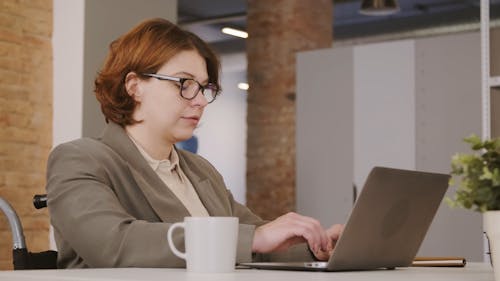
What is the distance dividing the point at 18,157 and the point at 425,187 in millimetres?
2534

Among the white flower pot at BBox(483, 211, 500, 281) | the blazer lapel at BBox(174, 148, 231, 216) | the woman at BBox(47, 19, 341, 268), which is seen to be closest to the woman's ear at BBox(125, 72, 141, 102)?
the woman at BBox(47, 19, 341, 268)

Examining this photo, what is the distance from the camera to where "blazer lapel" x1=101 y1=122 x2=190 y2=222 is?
1.90m

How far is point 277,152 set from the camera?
692 cm

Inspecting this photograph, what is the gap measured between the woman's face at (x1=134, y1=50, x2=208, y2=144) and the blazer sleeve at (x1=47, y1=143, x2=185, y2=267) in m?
0.27

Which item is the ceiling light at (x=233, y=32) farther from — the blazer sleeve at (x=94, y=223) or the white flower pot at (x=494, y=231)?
the white flower pot at (x=494, y=231)

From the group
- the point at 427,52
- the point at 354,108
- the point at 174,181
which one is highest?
the point at 427,52

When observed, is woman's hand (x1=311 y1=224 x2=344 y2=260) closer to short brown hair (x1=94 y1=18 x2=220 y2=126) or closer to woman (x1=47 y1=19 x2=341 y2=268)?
woman (x1=47 y1=19 x2=341 y2=268)

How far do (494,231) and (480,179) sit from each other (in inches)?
3.5

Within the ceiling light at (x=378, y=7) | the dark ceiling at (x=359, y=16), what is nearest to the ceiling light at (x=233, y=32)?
the dark ceiling at (x=359, y=16)

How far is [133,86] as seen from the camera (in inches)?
85.1

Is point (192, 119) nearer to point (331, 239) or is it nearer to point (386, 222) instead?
point (331, 239)

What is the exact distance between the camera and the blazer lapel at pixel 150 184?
1.90 m

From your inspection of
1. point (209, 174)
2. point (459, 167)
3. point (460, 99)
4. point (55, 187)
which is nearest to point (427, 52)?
point (460, 99)

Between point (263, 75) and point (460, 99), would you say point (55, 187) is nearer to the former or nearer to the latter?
point (460, 99)
